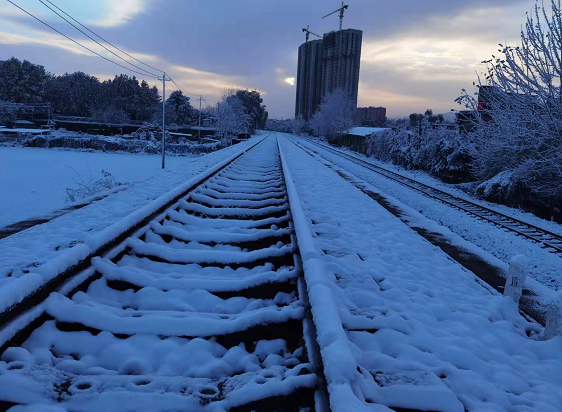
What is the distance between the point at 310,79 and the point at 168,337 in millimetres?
200411

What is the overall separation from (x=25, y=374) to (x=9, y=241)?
2912mm

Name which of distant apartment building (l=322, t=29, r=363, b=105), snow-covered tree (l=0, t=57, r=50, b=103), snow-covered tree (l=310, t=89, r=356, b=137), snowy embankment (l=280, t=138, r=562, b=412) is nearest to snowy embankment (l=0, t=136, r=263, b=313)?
snowy embankment (l=280, t=138, r=562, b=412)

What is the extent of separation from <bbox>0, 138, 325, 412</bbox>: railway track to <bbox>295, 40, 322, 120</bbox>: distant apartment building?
18019cm

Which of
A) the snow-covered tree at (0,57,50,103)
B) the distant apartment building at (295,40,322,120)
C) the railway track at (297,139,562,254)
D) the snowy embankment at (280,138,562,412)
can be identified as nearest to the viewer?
the snowy embankment at (280,138,562,412)

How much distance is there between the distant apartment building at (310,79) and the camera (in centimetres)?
18238

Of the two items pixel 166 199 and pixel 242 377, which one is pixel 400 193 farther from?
pixel 242 377

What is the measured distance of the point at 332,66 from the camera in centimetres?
16550

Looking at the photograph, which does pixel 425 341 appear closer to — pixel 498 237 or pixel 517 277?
pixel 517 277

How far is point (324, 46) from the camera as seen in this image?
175375mm

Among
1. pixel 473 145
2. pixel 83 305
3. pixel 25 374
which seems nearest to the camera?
pixel 25 374

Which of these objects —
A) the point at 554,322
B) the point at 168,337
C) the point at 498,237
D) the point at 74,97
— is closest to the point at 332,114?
the point at 498,237

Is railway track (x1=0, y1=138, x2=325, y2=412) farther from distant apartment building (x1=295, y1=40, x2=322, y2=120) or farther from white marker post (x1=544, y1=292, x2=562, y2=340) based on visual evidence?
distant apartment building (x1=295, y1=40, x2=322, y2=120)

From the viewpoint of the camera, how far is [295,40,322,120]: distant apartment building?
182375 mm

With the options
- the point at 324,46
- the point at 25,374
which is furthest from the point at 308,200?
the point at 324,46
